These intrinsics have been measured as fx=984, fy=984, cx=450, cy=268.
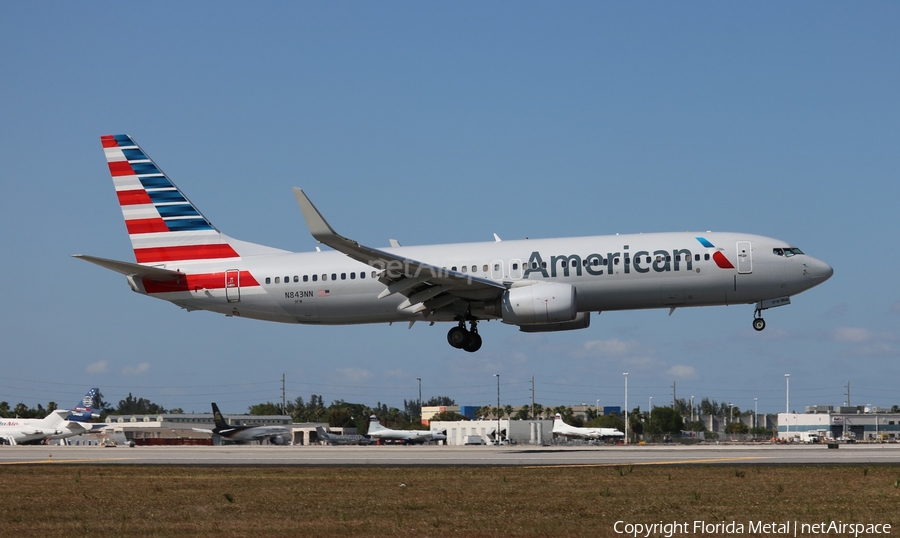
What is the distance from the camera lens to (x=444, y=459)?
111 ft

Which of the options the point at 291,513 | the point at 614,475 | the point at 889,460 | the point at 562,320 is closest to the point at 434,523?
the point at 291,513

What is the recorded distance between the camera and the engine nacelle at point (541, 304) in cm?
3841

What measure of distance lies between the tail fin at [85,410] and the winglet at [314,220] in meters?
52.3

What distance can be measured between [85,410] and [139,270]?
4399 centimetres

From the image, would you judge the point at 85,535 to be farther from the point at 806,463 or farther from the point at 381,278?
the point at 381,278

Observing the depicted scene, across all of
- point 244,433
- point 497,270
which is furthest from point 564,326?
point 244,433

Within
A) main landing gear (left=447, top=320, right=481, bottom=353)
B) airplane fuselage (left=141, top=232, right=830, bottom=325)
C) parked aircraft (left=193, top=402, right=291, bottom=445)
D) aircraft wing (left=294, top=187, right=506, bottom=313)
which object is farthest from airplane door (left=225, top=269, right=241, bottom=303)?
parked aircraft (left=193, top=402, right=291, bottom=445)

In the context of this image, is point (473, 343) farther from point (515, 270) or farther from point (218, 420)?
point (218, 420)

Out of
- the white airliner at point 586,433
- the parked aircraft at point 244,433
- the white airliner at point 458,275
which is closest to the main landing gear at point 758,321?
the white airliner at point 458,275

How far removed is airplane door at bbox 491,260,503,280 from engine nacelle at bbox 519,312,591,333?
2.40 metres

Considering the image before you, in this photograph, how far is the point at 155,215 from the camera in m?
46.2

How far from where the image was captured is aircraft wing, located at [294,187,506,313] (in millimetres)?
37000

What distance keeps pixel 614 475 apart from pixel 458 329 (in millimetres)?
16959

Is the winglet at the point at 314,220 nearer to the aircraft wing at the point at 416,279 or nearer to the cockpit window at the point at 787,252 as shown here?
the aircraft wing at the point at 416,279
